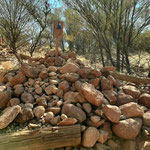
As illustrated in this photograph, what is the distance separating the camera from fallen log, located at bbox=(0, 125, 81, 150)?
5.40 feet

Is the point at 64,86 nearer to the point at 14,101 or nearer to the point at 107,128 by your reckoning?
the point at 14,101

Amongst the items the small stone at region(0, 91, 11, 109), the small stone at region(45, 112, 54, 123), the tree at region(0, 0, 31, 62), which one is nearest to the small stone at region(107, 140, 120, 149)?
the small stone at region(45, 112, 54, 123)

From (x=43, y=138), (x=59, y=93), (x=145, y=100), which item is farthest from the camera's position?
(x=145, y=100)

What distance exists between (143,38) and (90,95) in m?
9.22

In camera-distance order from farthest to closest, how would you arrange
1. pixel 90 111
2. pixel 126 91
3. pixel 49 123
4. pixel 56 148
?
pixel 126 91, pixel 90 111, pixel 49 123, pixel 56 148

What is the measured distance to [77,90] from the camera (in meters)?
2.48

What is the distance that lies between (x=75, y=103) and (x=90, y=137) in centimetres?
61

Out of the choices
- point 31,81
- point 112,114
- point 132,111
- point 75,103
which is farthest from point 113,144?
point 31,81

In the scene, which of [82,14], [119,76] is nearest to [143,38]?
[82,14]

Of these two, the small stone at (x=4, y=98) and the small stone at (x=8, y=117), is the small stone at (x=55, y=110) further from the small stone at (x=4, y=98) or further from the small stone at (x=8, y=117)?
the small stone at (x=4, y=98)

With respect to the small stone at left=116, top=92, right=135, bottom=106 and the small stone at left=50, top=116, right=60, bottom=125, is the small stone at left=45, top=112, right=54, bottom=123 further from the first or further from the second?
the small stone at left=116, top=92, right=135, bottom=106

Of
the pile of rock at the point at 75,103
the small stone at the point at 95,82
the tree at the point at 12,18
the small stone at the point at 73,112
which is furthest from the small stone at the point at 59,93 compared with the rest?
the tree at the point at 12,18

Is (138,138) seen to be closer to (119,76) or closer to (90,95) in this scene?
(90,95)

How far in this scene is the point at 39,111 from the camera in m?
2.01
